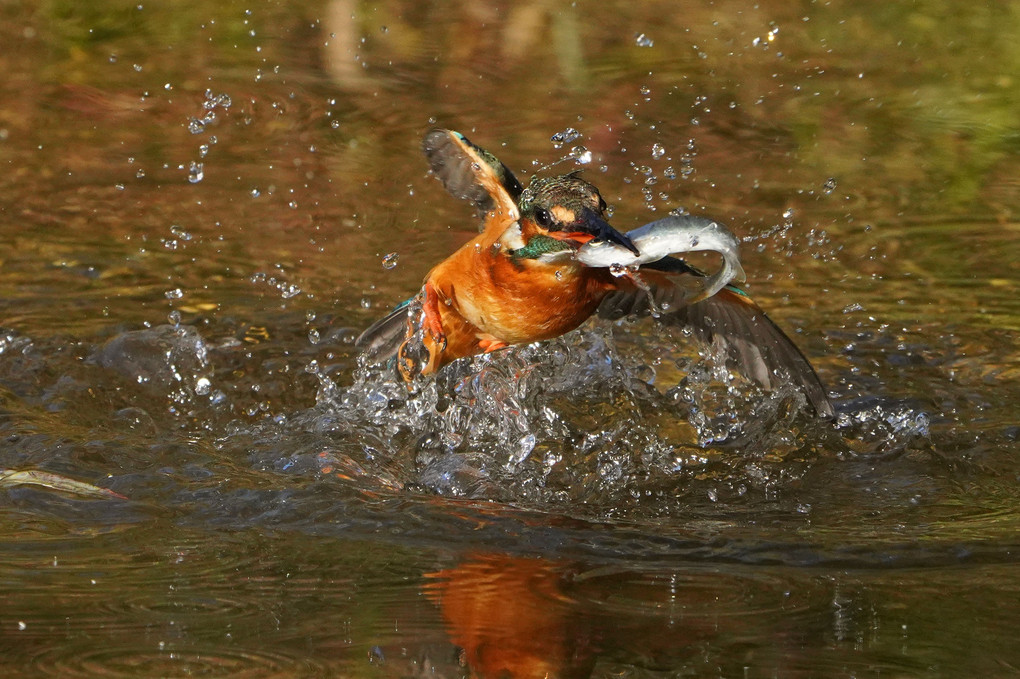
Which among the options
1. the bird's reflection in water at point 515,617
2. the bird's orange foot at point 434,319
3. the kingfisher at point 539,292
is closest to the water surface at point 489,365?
the bird's reflection in water at point 515,617

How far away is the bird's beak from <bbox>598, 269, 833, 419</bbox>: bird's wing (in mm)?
609

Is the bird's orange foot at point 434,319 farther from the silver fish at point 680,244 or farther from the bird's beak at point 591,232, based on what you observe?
the silver fish at point 680,244

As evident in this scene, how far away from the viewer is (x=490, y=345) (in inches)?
178

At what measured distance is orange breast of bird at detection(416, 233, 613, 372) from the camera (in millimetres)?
4051

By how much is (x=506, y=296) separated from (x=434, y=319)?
39cm

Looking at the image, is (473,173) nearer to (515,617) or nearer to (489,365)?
(489,365)

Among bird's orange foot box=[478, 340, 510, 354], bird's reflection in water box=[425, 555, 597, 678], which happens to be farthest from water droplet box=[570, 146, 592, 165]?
bird's reflection in water box=[425, 555, 597, 678]

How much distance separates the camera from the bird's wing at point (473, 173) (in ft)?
14.2

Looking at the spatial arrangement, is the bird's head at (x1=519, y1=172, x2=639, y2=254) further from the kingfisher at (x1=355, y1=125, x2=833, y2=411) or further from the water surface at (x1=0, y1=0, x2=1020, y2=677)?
the water surface at (x1=0, y1=0, x2=1020, y2=677)

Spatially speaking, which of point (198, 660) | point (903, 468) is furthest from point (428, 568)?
point (903, 468)

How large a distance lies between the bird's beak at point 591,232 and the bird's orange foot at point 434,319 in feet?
2.26

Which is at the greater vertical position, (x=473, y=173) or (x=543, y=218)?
(x=473, y=173)

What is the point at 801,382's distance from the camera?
180 inches

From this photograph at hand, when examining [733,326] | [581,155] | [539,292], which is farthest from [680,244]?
[581,155]
